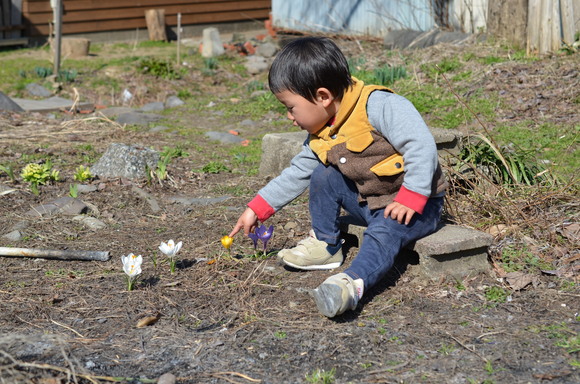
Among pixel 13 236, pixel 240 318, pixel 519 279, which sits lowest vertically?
pixel 13 236

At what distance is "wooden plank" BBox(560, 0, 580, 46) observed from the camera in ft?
25.6

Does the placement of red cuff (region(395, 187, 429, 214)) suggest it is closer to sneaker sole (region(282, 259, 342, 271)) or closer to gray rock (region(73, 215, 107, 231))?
sneaker sole (region(282, 259, 342, 271))

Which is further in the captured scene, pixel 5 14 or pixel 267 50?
pixel 5 14

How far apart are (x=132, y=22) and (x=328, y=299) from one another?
13658 mm

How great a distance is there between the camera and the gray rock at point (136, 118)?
8099mm

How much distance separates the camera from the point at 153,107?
9328mm

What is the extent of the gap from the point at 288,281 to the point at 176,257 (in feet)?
2.25

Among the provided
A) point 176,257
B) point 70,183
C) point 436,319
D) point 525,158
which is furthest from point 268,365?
point 70,183

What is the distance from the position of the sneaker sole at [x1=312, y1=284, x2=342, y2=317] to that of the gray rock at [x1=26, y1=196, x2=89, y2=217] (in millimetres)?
2332

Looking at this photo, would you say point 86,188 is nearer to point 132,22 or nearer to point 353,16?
point 353,16

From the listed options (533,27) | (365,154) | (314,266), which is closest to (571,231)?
(365,154)

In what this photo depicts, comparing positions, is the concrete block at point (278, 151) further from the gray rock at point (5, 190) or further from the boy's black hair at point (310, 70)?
the boy's black hair at point (310, 70)

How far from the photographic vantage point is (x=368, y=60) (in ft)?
30.9

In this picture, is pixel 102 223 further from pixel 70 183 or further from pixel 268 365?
pixel 268 365
